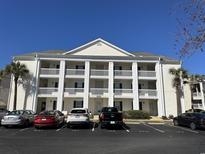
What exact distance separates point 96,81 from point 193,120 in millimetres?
17803

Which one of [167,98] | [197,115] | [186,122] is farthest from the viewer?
[167,98]

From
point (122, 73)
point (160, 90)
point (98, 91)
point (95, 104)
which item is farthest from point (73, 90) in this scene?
point (160, 90)

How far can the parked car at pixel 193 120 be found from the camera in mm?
16469

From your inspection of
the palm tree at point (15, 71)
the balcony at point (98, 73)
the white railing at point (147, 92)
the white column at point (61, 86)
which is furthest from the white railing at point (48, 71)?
the white railing at point (147, 92)

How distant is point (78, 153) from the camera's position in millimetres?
7754

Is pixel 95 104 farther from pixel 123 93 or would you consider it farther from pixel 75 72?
pixel 75 72

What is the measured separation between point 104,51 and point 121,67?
4.07 metres

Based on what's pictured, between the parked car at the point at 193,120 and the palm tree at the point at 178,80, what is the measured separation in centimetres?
1125

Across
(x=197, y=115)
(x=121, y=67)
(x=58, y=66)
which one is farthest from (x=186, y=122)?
(x=58, y=66)

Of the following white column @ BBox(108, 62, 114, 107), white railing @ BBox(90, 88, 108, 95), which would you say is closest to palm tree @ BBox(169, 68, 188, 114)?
white column @ BBox(108, 62, 114, 107)

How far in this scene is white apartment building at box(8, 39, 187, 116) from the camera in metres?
29.8

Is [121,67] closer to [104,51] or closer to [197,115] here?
[104,51]

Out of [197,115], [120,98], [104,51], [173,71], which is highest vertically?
[104,51]

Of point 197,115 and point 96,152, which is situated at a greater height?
point 197,115
